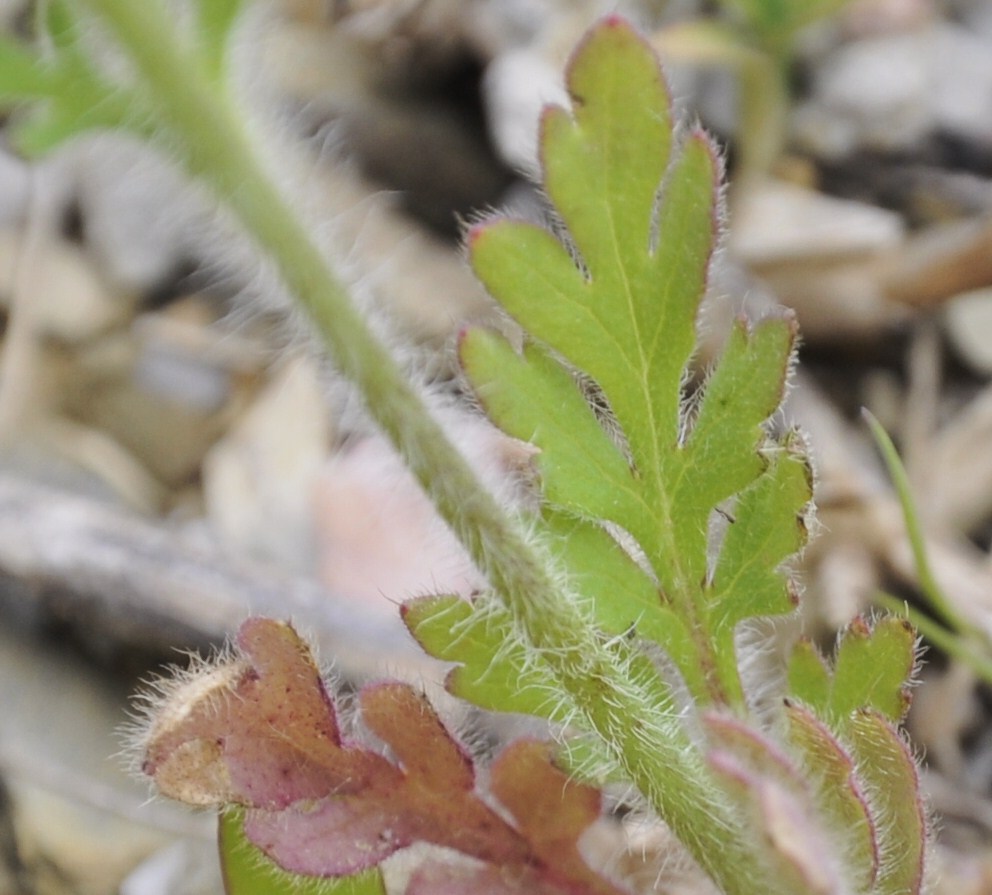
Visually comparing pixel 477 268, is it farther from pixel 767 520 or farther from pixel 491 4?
pixel 491 4

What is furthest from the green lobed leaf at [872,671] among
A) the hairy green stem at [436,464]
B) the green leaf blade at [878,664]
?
the hairy green stem at [436,464]

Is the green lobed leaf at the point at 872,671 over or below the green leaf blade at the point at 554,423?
below

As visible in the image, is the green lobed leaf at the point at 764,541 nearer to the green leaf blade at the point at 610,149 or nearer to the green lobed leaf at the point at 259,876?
the green leaf blade at the point at 610,149

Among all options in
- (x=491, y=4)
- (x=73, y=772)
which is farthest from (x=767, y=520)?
(x=491, y=4)

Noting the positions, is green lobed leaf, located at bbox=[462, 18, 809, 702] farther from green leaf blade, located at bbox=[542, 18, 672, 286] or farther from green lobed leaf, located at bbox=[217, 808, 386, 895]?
green lobed leaf, located at bbox=[217, 808, 386, 895]

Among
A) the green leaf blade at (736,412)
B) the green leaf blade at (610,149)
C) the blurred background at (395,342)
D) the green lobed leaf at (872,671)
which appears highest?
the green leaf blade at (610,149)

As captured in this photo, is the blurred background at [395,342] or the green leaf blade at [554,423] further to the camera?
the blurred background at [395,342]

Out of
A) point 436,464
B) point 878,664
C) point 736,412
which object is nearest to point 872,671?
point 878,664
